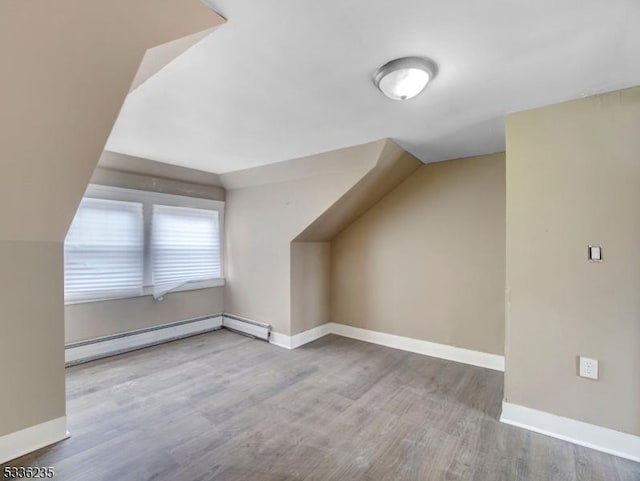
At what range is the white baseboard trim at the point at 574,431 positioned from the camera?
1.82m

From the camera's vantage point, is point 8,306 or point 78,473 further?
point 8,306

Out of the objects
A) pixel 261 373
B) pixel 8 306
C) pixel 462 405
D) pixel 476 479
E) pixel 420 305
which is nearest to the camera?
pixel 476 479

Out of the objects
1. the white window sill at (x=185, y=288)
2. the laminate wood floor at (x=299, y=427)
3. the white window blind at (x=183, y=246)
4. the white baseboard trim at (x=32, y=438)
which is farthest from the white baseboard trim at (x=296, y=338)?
the white baseboard trim at (x=32, y=438)

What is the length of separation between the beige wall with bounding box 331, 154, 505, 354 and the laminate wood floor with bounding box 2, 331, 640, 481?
1.65 ft

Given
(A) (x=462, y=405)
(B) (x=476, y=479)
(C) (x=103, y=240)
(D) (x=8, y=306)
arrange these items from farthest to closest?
(C) (x=103, y=240) → (A) (x=462, y=405) → (D) (x=8, y=306) → (B) (x=476, y=479)

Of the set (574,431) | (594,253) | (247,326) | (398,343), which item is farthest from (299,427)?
(594,253)

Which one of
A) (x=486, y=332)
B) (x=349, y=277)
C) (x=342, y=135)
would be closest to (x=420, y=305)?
(x=486, y=332)

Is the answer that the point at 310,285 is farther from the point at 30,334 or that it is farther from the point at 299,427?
the point at 30,334

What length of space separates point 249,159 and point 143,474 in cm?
279

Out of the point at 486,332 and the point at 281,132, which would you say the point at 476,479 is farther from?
the point at 281,132

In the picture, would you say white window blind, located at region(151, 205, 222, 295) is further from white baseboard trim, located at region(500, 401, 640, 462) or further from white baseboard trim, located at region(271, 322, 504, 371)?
white baseboard trim, located at region(500, 401, 640, 462)

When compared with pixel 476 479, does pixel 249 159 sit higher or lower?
higher

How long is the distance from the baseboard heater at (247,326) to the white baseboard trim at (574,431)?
2.63 metres

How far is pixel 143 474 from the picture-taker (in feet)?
5.50
